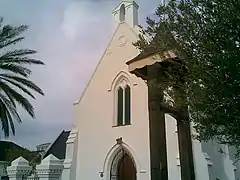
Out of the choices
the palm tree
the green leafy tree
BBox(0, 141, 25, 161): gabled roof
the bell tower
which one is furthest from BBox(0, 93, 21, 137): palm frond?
BBox(0, 141, 25, 161): gabled roof

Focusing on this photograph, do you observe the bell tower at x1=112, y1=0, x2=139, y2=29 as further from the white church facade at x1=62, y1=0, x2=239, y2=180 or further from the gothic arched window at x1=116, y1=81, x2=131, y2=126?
the gothic arched window at x1=116, y1=81, x2=131, y2=126

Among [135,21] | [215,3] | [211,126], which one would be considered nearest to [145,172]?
[135,21]

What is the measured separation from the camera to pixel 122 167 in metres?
17.5

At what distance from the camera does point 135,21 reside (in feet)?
66.6

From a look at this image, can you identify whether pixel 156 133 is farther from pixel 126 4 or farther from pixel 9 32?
pixel 126 4

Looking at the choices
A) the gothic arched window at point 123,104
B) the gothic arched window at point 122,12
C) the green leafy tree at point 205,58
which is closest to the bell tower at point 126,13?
the gothic arched window at point 122,12

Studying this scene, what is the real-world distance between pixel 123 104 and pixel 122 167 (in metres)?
3.48

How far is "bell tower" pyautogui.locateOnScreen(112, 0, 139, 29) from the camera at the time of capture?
Answer: 20359 millimetres

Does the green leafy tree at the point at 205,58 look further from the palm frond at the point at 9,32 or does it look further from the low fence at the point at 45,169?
the palm frond at the point at 9,32

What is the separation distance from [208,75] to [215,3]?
3.59 feet

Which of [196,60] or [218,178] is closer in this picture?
[196,60]

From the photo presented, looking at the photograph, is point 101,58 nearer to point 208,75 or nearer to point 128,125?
point 128,125

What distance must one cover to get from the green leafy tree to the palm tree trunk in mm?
639

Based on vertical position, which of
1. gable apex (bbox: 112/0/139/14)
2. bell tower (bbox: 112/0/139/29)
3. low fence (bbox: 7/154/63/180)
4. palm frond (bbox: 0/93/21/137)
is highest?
gable apex (bbox: 112/0/139/14)
